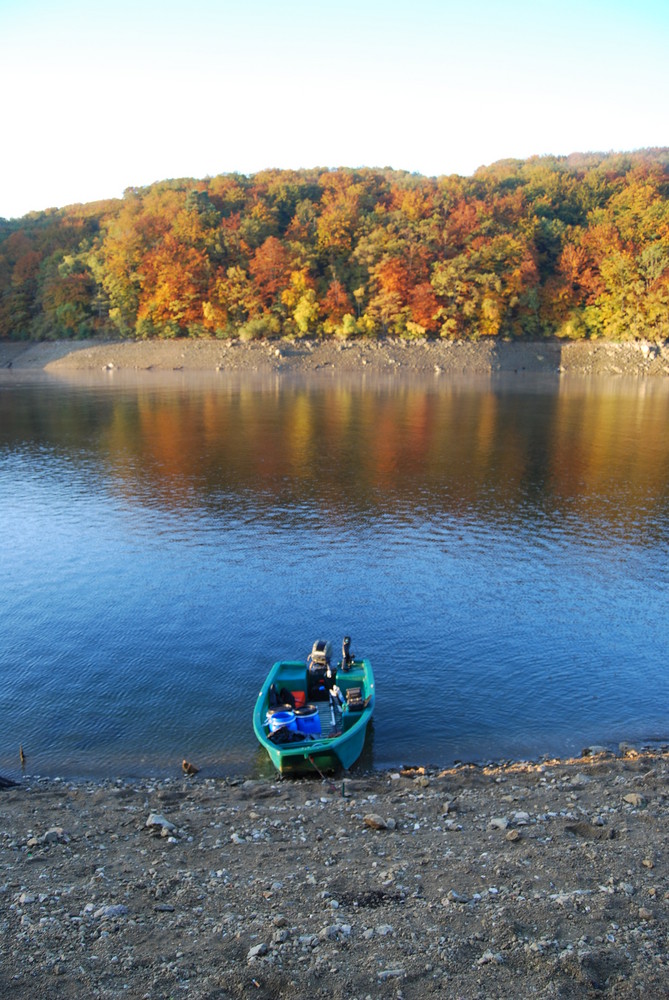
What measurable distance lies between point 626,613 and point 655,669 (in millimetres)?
3504

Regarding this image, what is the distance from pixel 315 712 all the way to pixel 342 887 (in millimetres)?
5767

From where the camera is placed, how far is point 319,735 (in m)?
14.4

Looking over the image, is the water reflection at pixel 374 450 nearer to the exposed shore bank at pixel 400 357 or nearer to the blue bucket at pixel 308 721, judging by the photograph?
the blue bucket at pixel 308 721

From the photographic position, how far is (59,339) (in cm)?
10031

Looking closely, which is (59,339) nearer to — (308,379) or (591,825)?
(308,379)

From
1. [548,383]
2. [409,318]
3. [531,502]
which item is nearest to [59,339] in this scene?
[409,318]

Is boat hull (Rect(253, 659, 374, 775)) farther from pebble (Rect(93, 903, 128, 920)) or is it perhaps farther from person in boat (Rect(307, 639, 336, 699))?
pebble (Rect(93, 903, 128, 920))

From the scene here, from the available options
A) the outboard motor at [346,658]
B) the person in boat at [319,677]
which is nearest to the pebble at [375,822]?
the person in boat at [319,677]

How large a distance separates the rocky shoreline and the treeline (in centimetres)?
8330

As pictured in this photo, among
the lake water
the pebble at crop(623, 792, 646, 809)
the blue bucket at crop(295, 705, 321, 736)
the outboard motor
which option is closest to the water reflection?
the lake water

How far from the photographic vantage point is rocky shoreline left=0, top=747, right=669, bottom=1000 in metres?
7.41

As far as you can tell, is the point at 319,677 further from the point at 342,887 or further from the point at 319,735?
the point at 342,887

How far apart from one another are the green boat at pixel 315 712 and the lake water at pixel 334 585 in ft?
2.53

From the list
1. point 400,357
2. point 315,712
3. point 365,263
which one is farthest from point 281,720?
point 365,263
